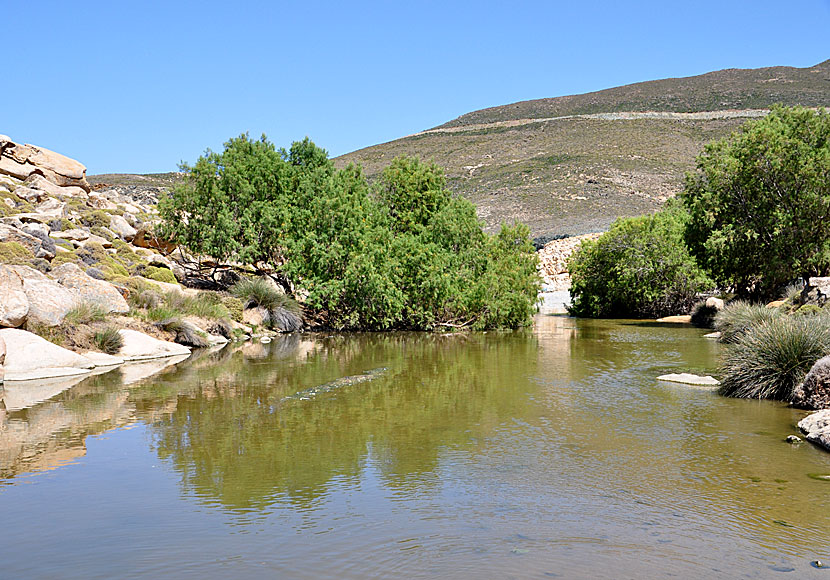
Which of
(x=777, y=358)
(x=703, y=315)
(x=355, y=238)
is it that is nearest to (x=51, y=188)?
(x=355, y=238)

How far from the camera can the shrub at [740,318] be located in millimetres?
15648

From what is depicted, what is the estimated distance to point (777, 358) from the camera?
10836 mm

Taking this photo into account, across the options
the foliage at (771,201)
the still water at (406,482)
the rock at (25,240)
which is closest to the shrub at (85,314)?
the still water at (406,482)

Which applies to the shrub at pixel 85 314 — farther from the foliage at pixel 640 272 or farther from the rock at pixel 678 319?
the foliage at pixel 640 272

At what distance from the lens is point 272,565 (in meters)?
4.64

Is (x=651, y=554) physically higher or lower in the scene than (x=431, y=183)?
lower

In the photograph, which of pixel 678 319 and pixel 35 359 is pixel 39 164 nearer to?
pixel 35 359

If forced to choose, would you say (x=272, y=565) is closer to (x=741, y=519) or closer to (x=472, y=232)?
(x=741, y=519)

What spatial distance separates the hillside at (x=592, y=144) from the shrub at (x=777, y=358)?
4723cm

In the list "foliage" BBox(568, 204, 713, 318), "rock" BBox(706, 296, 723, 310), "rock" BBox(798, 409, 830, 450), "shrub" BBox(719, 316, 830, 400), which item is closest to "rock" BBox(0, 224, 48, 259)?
"shrub" BBox(719, 316, 830, 400)

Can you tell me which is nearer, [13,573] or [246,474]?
[13,573]

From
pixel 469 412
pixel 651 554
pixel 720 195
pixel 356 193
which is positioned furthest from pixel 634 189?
pixel 651 554

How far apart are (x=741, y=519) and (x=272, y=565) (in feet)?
11.5

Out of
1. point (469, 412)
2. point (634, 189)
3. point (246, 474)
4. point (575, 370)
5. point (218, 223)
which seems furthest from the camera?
point (634, 189)
